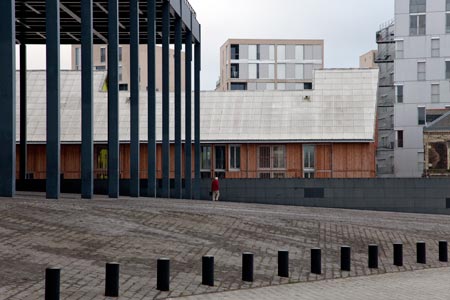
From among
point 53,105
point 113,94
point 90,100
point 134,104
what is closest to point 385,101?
point 134,104

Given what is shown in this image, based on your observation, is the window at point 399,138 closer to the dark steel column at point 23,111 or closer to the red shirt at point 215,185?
the red shirt at point 215,185

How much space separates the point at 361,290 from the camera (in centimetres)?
1466

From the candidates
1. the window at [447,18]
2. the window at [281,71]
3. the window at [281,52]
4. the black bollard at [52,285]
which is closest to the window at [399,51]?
the window at [447,18]

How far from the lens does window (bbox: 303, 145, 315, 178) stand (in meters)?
56.2

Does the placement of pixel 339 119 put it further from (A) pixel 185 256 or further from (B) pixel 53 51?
(A) pixel 185 256

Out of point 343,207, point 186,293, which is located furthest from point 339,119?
point 186,293

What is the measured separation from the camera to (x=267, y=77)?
118 metres

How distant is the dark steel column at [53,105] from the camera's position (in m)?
27.1

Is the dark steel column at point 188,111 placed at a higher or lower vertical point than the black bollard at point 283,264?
higher

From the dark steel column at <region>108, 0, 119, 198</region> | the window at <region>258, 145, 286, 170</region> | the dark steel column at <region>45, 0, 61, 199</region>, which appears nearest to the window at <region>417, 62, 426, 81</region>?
the window at <region>258, 145, 286, 170</region>

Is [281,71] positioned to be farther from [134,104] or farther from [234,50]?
[134,104]

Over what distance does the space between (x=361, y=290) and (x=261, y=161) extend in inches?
1685

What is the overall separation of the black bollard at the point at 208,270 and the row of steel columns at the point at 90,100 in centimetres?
1262

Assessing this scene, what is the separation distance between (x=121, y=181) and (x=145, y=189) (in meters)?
1.92
